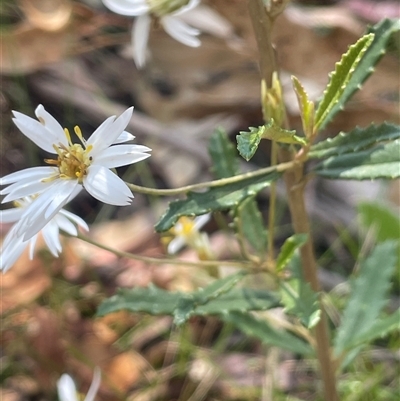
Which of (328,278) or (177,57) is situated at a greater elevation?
(177,57)

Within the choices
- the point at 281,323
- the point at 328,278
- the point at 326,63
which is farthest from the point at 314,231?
the point at 281,323

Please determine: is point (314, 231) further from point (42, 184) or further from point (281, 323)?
point (42, 184)

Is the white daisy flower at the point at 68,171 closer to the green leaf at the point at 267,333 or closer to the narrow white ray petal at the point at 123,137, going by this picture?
the narrow white ray petal at the point at 123,137

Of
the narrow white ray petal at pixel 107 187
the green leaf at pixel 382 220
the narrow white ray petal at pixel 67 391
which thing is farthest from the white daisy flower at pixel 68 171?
the green leaf at pixel 382 220

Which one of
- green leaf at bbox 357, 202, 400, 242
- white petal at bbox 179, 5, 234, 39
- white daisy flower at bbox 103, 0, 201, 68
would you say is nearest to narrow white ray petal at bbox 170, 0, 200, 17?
white daisy flower at bbox 103, 0, 201, 68

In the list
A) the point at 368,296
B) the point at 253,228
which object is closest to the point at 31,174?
the point at 253,228

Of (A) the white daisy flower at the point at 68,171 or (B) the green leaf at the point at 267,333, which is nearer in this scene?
(A) the white daisy flower at the point at 68,171

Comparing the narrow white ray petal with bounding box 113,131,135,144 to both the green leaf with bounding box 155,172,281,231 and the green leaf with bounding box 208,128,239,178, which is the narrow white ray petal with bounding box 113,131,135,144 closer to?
the green leaf with bounding box 155,172,281,231
